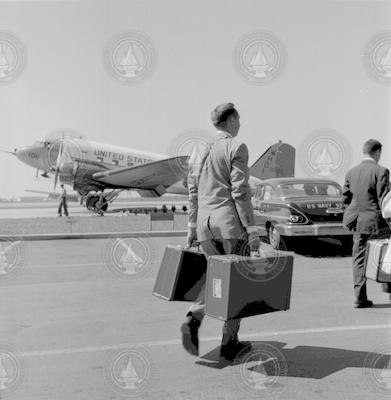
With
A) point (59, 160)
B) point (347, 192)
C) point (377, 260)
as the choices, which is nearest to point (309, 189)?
point (347, 192)

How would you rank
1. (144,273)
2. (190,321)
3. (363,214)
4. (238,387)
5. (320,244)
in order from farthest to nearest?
1. (320,244)
2. (144,273)
3. (363,214)
4. (190,321)
5. (238,387)

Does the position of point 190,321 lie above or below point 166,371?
above

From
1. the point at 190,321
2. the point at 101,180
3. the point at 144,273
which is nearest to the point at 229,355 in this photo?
the point at 190,321

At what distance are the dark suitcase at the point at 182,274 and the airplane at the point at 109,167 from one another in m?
21.0

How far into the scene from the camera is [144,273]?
8.44 m

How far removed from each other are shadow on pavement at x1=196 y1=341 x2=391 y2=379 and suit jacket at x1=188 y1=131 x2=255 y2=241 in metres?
0.95

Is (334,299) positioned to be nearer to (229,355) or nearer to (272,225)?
(229,355)

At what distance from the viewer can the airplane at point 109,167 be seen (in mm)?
26484

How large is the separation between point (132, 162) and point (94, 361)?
24.9 m

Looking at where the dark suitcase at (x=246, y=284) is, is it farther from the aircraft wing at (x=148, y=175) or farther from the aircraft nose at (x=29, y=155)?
the aircraft nose at (x=29, y=155)

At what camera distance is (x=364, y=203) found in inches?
223

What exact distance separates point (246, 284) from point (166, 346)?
1111 mm

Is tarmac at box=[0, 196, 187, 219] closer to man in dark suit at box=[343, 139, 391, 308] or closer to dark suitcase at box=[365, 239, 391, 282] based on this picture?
man in dark suit at box=[343, 139, 391, 308]

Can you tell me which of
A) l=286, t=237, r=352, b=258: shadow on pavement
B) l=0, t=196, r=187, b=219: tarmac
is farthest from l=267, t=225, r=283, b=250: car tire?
l=0, t=196, r=187, b=219: tarmac
